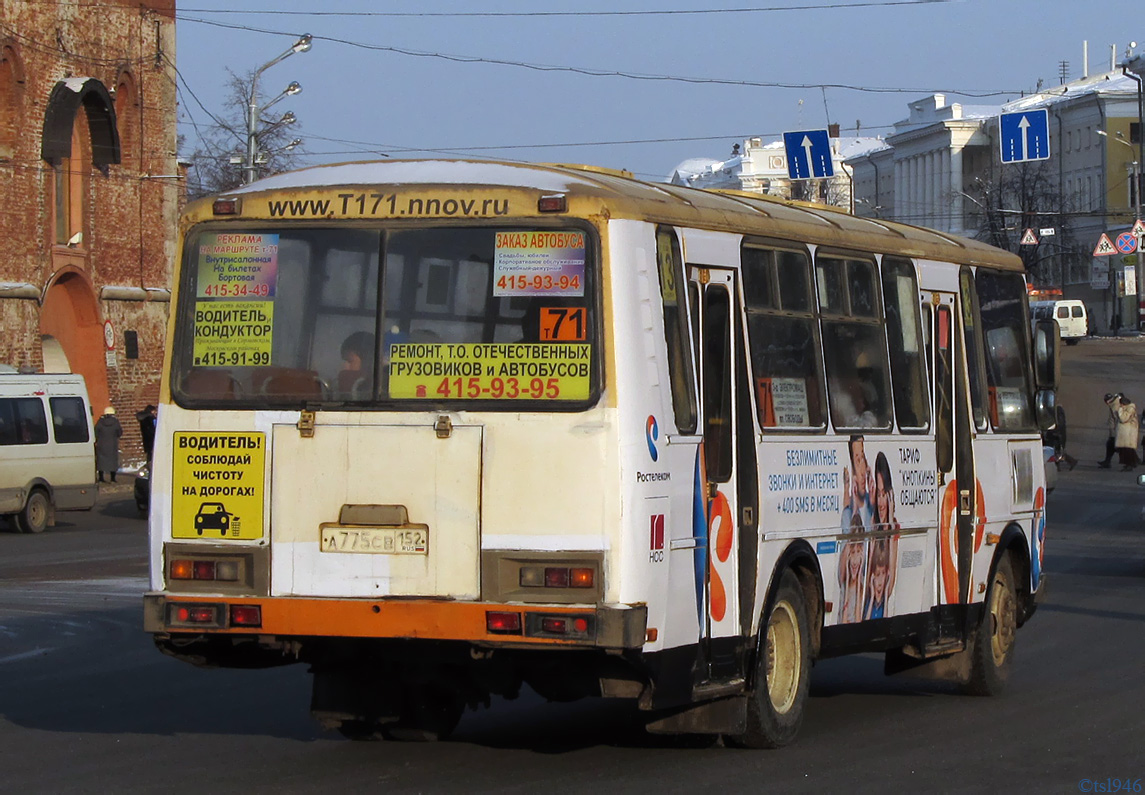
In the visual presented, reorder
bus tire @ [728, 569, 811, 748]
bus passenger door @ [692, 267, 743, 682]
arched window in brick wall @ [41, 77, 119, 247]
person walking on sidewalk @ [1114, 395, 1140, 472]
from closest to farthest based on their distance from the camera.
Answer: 1. bus passenger door @ [692, 267, 743, 682]
2. bus tire @ [728, 569, 811, 748]
3. person walking on sidewalk @ [1114, 395, 1140, 472]
4. arched window in brick wall @ [41, 77, 119, 247]

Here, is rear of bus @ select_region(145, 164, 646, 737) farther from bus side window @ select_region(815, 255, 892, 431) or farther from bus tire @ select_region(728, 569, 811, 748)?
bus side window @ select_region(815, 255, 892, 431)

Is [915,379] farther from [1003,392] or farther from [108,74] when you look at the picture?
[108,74]

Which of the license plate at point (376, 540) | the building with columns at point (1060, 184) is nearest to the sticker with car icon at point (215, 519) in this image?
the license plate at point (376, 540)

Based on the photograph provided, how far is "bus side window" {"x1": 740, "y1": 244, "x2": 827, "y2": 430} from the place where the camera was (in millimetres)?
9648

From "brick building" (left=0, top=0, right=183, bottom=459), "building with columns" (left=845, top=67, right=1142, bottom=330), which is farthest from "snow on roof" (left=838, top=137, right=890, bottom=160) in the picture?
"brick building" (left=0, top=0, right=183, bottom=459)

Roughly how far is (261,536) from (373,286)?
3.89ft

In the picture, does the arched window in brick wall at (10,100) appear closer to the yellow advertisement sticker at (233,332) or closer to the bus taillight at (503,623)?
the yellow advertisement sticker at (233,332)

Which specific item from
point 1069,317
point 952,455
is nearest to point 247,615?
point 952,455

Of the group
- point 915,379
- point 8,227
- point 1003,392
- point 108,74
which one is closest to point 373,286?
point 915,379

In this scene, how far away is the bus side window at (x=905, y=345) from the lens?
1126cm

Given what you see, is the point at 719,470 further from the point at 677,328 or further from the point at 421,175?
the point at 421,175

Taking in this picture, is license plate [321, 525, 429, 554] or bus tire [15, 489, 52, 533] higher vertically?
license plate [321, 525, 429, 554]

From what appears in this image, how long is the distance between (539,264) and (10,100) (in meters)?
32.8

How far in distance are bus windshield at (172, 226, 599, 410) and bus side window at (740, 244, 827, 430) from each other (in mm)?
1466
